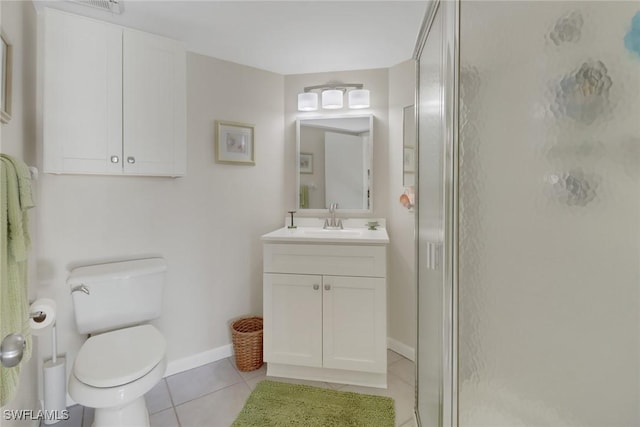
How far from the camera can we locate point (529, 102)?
625 millimetres

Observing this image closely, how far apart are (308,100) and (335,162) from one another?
0.51 m

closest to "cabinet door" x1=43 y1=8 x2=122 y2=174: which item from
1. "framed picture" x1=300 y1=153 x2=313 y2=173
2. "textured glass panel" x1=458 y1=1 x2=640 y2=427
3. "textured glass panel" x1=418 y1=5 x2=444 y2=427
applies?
"framed picture" x1=300 y1=153 x2=313 y2=173

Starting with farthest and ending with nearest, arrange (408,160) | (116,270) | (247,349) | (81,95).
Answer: (408,160) < (247,349) < (116,270) < (81,95)

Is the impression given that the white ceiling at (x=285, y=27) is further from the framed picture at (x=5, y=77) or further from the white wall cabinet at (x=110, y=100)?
the framed picture at (x=5, y=77)

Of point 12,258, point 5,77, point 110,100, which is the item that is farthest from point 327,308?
point 5,77

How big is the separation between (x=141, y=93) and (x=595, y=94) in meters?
1.92

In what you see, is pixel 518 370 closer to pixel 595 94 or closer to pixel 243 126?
pixel 595 94

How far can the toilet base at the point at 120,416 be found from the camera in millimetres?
1306

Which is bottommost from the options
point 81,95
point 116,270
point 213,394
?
point 213,394

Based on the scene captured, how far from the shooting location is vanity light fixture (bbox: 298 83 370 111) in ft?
7.53

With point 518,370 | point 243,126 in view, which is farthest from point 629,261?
point 243,126

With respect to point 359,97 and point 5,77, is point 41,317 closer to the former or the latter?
point 5,77

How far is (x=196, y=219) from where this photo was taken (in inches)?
82.7

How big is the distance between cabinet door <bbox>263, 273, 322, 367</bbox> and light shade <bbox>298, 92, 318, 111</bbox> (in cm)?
127
